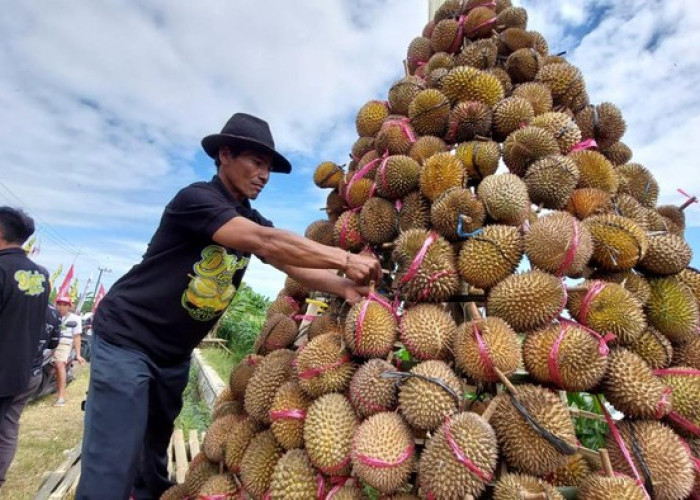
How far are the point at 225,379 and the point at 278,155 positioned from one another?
19.6 ft

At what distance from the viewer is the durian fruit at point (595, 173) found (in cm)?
190

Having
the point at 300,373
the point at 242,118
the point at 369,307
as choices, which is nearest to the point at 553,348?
the point at 369,307

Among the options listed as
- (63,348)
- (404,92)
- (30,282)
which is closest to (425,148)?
(404,92)

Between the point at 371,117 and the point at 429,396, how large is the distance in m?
1.85

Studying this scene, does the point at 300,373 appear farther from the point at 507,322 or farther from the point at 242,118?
the point at 242,118

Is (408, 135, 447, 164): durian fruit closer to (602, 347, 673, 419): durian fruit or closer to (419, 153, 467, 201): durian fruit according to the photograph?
(419, 153, 467, 201): durian fruit

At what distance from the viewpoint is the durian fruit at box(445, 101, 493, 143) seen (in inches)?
81.3

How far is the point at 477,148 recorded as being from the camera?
195 cm

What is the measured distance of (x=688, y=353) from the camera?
1.64 meters

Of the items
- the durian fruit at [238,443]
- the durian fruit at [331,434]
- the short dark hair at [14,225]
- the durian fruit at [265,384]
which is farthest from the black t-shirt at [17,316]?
the durian fruit at [331,434]

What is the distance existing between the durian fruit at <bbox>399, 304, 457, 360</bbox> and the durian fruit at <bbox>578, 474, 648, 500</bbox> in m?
0.58

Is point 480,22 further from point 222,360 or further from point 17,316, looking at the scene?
point 222,360

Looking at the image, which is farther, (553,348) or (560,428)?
(553,348)

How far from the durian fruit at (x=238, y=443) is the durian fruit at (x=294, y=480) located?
37 centimetres
